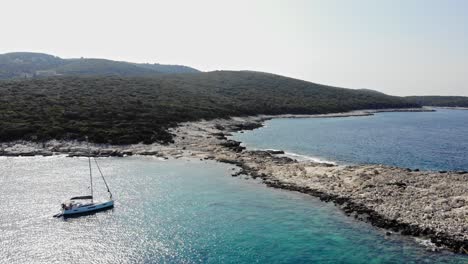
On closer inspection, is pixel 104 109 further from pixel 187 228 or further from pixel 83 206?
pixel 187 228

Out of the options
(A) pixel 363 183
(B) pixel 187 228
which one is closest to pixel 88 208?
(B) pixel 187 228

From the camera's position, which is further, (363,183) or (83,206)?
→ (363,183)

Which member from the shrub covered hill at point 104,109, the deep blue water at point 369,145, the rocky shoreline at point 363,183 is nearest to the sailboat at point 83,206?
the rocky shoreline at point 363,183

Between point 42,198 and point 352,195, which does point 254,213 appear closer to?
point 352,195

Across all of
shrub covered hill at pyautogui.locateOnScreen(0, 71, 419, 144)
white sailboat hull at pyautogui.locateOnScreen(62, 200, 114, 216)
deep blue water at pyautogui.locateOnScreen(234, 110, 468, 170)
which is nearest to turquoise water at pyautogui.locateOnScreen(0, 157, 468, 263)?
white sailboat hull at pyautogui.locateOnScreen(62, 200, 114, 216)

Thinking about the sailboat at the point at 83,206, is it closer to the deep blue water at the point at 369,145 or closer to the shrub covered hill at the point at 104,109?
the shrub covered hill at the point at 104,109
